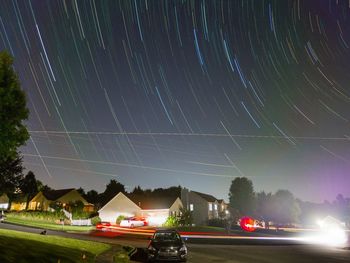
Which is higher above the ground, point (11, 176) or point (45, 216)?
point (11, 176)

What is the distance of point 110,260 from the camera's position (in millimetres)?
19031

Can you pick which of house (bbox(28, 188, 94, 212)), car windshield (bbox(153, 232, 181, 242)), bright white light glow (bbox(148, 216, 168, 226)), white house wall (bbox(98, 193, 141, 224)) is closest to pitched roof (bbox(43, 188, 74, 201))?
house (bbox(28, 188, 94, 212))

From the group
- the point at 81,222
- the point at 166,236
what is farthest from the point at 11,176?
the point at 166,236

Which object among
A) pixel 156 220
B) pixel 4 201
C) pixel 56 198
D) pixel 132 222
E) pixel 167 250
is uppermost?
pixel 4 201

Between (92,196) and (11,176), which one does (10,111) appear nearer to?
(11,176)

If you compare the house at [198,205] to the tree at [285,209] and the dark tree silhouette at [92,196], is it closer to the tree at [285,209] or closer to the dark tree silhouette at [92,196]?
the tree at [285,209]

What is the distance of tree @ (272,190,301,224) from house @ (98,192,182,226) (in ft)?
108

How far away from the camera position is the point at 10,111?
26.7 m

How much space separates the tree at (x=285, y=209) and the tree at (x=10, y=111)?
278 feet

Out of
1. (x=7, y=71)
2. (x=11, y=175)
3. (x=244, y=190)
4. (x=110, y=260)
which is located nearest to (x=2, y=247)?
(x=110, y=260)

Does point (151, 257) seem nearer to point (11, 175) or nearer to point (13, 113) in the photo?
point (13, 113)

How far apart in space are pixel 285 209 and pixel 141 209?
40.9 metres

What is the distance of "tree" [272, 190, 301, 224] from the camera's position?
330 ft

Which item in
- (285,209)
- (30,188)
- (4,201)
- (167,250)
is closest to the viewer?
(167,250)
